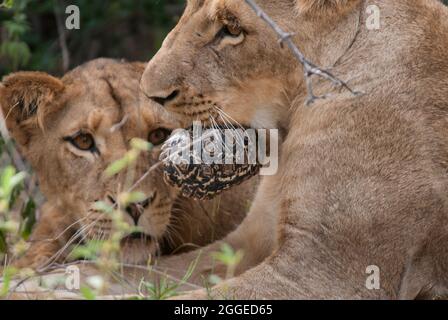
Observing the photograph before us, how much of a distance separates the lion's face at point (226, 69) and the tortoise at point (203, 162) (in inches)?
3.3

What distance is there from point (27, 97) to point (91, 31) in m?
2.70

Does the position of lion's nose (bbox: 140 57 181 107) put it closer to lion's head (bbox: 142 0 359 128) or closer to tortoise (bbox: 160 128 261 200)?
lion's head (bbox: 142 0 359 128)

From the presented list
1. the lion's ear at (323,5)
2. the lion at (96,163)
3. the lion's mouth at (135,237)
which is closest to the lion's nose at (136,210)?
the lion at (96,163)

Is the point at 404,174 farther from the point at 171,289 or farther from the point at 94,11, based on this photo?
the point at 94,11

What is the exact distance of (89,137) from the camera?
369cm

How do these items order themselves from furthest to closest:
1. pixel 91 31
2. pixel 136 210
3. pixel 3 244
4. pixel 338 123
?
1. pixel 91 31
2. pixel 3 244
3. pixel 136 210
4. pixel 338 123

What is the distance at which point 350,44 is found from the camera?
317cm

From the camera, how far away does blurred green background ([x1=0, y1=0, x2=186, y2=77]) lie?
6.04m

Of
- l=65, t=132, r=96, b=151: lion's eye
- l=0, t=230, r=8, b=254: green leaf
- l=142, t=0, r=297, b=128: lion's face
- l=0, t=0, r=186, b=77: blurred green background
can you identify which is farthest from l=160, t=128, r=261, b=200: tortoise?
l=0, t=0, r=186, b=77: blurred green background

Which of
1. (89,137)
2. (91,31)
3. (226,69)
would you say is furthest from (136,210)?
(91,31)

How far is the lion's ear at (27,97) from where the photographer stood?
374 centimetres

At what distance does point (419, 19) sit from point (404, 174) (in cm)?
53

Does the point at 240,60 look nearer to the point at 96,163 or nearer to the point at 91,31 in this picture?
the point at 96,163

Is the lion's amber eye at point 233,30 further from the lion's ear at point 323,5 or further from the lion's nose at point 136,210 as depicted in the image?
the lion's nose at point 136,210
